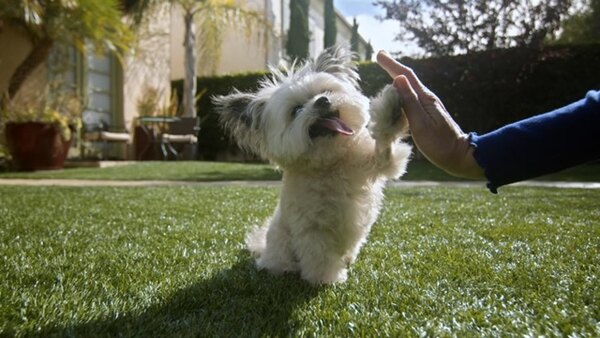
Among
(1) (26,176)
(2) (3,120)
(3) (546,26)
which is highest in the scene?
(3) (546,26)

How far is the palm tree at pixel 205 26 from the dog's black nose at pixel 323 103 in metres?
14.7

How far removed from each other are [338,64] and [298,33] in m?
20.4

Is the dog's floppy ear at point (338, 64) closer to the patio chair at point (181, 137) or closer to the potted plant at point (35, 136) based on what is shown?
the potted plant at point (35, 136)

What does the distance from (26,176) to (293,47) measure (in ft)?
49.8

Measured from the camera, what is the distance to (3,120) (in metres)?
10.8

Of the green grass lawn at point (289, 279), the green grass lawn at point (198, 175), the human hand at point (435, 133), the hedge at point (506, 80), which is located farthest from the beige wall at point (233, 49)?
the human hand at point (435, 133)

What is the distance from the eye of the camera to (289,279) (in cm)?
261

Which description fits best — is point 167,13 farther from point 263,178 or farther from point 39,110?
point 263,178

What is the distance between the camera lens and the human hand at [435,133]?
76.5 inches

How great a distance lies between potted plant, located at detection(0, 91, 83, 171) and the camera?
10320 mm

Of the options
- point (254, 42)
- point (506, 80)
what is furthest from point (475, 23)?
point (254, 42)

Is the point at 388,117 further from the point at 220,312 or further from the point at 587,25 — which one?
the point at 587,25

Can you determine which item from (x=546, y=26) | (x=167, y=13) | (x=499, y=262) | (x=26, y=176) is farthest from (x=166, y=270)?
(x=167, y=13)

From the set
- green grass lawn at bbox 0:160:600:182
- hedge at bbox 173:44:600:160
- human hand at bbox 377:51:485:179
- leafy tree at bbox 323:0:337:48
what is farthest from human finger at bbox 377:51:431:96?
leafy tree at bbox 323:0:337:48
